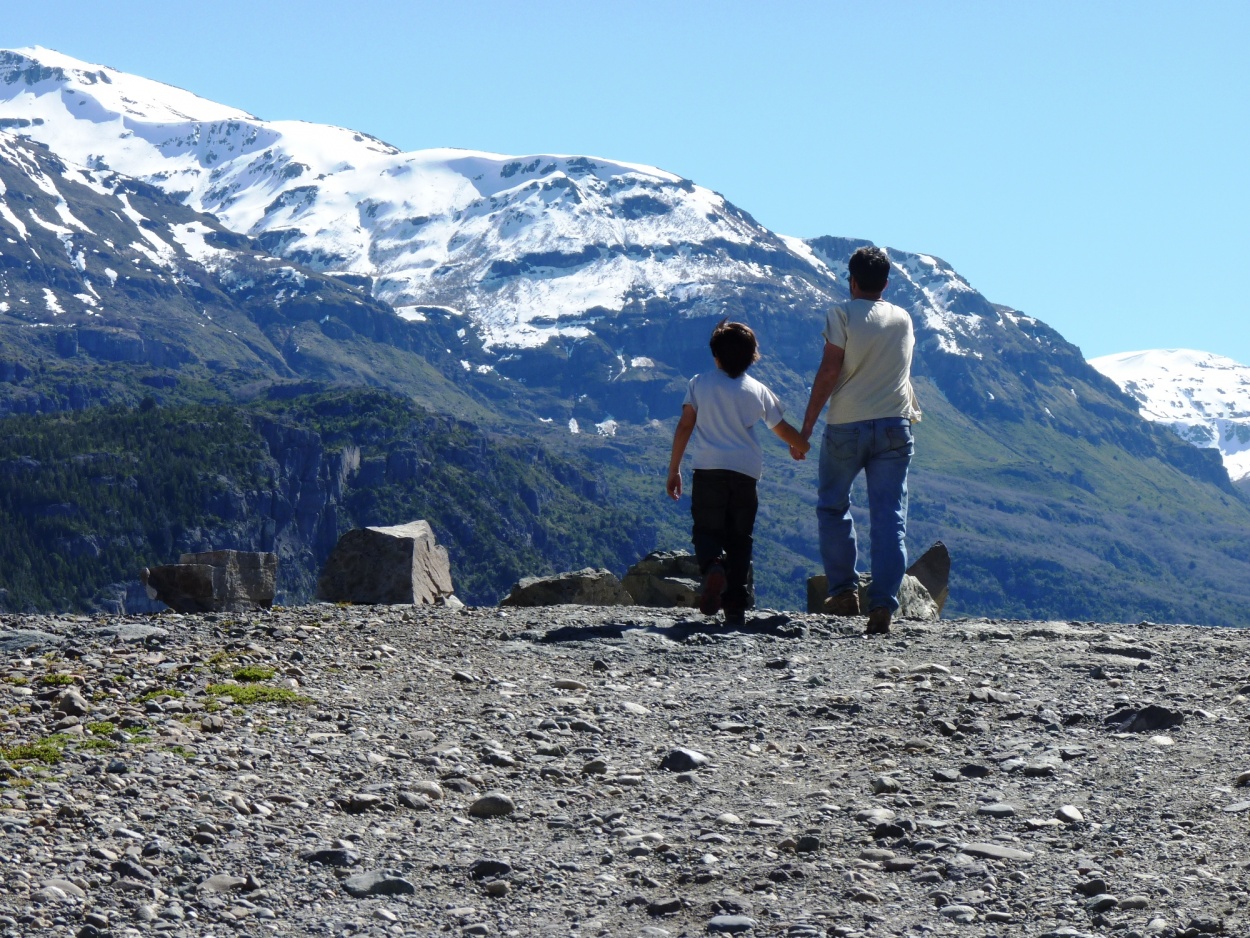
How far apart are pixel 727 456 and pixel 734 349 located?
1.20m

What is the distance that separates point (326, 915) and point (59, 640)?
8.79 meters

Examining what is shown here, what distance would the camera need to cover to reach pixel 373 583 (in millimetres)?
20984

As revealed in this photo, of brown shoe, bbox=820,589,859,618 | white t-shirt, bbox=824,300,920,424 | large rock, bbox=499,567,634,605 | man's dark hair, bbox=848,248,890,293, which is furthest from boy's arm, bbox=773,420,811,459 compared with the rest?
large rock, bbox=499,567,634,605

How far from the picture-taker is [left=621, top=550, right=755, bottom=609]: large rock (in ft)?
75.3

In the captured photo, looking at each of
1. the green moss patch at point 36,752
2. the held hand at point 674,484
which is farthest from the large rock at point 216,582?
the green moss patch at point 36,752

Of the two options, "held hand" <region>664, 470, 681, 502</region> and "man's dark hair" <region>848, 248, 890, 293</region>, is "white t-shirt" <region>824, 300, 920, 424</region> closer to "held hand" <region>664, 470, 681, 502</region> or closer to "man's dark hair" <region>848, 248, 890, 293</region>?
"man's dark hair" <region>848, 248, 890, 293</region>

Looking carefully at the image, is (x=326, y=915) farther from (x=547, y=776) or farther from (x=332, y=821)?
(x=547, y=776)

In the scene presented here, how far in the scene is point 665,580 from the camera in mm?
23359

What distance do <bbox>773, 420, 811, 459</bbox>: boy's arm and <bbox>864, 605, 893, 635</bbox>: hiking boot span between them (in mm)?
1843

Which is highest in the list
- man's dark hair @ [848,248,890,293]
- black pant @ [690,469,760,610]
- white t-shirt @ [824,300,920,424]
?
man's dark hair @ [848,248,890,293]

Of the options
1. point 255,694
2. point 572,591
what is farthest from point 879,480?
point 572,591

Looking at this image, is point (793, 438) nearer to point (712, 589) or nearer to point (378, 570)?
point (712, 589)

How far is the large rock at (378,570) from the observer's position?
68.3ft

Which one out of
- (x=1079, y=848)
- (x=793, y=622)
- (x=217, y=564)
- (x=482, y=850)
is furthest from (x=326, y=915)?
(x=217, y=564)
